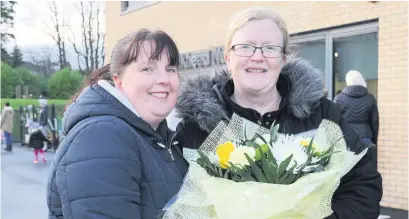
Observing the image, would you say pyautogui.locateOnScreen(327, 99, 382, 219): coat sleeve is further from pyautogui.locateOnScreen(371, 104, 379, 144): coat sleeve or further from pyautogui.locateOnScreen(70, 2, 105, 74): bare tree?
pyautogui.locateOnScreen(70, 2, 105, 74): bare tree

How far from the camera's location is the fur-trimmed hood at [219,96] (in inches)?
84.6

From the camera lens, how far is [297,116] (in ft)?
7.09

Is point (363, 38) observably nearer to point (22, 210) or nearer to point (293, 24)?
point (293, 24)

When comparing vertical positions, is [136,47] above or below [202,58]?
below

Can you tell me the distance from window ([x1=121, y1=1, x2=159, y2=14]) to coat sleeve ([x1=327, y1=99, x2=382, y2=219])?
425 inches

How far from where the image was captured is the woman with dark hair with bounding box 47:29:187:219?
1514mm

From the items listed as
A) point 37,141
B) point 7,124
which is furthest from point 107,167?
point 7,124

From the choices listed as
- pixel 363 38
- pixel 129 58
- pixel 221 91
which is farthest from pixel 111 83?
pixel 363 38

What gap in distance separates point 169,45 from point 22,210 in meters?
6.40

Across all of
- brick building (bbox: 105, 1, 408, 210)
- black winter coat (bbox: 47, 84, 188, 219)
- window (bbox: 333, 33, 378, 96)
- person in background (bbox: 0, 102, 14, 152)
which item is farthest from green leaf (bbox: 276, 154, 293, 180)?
person in background (bbox: 0, 102, 14, 152)

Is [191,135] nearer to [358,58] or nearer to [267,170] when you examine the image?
[267,170]

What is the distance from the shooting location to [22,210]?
293 inches

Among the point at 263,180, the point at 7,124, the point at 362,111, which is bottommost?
the point at 7,124

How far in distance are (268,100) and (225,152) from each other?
72 centimetres
